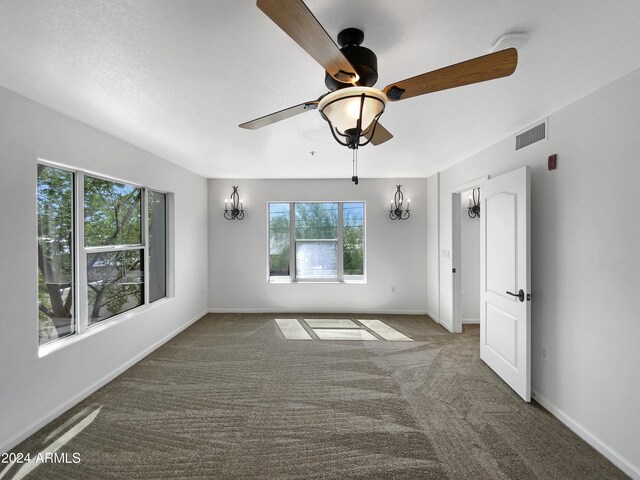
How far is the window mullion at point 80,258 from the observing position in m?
2.68

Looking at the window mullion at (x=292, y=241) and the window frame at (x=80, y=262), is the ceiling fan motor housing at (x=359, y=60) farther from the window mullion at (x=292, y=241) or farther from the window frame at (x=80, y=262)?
the window mullion at (x=292, y=241)

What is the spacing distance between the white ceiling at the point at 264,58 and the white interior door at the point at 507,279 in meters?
0.69

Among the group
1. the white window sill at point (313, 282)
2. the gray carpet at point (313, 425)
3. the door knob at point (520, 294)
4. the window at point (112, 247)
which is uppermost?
the window at point (112, 247)

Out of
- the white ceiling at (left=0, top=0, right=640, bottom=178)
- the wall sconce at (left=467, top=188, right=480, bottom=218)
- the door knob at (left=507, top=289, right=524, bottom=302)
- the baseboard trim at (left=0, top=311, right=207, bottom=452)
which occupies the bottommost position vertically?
the baseboard trim at (left=0, top=311, right=207, bottom=452)

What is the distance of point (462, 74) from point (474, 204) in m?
3.96

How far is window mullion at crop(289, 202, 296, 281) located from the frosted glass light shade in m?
4.20

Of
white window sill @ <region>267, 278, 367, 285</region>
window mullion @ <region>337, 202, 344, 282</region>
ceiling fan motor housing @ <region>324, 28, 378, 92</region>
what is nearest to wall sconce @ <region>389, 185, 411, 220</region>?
window mullion @ <region>337, 202, 344, 282</region>

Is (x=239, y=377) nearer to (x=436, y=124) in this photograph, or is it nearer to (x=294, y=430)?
(x=294, y=430)

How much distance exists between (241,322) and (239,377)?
1.90m

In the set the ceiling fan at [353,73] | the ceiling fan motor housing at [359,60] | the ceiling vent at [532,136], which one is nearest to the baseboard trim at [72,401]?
the ceiling fan at [353,73]

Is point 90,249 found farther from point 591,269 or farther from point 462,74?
point 591,269

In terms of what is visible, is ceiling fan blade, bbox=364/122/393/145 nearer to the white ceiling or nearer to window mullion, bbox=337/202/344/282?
the white ceiling

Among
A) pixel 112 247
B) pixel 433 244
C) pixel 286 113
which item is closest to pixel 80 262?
pixel 112 247

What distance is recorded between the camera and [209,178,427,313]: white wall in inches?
212
